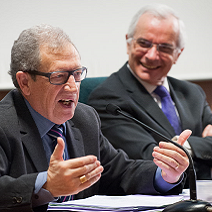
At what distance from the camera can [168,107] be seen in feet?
6.93

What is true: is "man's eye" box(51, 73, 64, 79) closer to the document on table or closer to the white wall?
the document on table

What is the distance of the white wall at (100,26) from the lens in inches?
95.5

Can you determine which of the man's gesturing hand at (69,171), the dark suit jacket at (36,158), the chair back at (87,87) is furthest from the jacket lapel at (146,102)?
the man's gesturing hand at (69,171)

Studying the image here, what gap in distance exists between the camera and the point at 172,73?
8.87 ft

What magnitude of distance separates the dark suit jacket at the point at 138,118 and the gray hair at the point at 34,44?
782mm

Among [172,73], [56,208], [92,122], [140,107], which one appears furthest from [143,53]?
[56,208]

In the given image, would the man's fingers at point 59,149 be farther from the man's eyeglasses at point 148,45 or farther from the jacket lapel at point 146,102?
the man's eyeglasses at point 148,45

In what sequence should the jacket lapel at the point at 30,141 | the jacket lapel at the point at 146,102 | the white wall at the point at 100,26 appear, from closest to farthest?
the jacket lapel at the point at 30,141, the jacket lapel at the point at 146,102, the white wall at the point at 100,26

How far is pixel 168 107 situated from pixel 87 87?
496 mm

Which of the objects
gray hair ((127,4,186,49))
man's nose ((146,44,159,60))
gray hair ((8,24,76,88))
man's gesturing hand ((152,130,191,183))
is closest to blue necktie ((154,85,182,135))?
man's nose ((146,44,159,60))

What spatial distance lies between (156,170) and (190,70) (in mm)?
1467

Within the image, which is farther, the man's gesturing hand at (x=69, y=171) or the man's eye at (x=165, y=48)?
the man's eye at (x=165, y=48)

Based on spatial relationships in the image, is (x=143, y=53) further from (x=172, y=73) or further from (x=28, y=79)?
(x=28, y=79)

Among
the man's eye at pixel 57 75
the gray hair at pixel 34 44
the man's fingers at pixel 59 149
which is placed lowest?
the man's fingers at pixel 59 149
